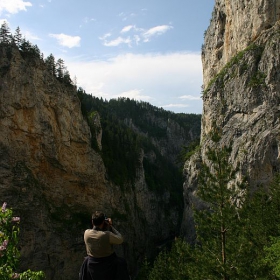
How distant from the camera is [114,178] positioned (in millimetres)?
49719

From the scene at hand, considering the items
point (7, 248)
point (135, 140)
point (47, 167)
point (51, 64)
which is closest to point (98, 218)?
point (7, 248)

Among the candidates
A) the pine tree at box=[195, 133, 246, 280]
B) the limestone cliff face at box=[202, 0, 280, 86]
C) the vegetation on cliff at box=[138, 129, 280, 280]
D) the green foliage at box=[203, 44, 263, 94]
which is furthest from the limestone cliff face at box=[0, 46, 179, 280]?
the limestone cliff face at box=[202, 0, 280, 86]

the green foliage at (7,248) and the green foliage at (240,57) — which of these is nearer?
the green foliage at (7,248)

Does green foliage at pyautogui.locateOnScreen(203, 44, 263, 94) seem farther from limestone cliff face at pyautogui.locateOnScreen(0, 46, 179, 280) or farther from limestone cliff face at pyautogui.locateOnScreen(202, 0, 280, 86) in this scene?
limestone cliff face at pyautogui.locateOnScreen(0, 46, 179, 280)

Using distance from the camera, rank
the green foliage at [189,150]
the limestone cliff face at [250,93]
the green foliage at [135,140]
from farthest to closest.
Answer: the green foliage at [189,150] → the green foliage at [135,140] → the limestone cliff face at [250,93]

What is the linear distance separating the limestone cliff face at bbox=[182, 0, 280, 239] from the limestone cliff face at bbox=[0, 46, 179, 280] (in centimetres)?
1654

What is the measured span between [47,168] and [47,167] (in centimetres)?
13

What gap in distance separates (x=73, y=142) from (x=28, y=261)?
49.8 ft

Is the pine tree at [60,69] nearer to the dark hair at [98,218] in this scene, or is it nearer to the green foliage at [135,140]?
the green foliage at [135,140]

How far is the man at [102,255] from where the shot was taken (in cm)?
546

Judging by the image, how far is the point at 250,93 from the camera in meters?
36.8

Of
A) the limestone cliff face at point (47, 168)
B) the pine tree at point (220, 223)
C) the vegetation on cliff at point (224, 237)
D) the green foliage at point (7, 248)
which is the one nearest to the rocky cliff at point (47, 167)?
the limestone cliff face at point (47, 168)

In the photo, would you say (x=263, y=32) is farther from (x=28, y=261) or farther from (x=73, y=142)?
(x=28, y=261)

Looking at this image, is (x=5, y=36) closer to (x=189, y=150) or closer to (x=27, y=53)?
(x=27, y=53)
